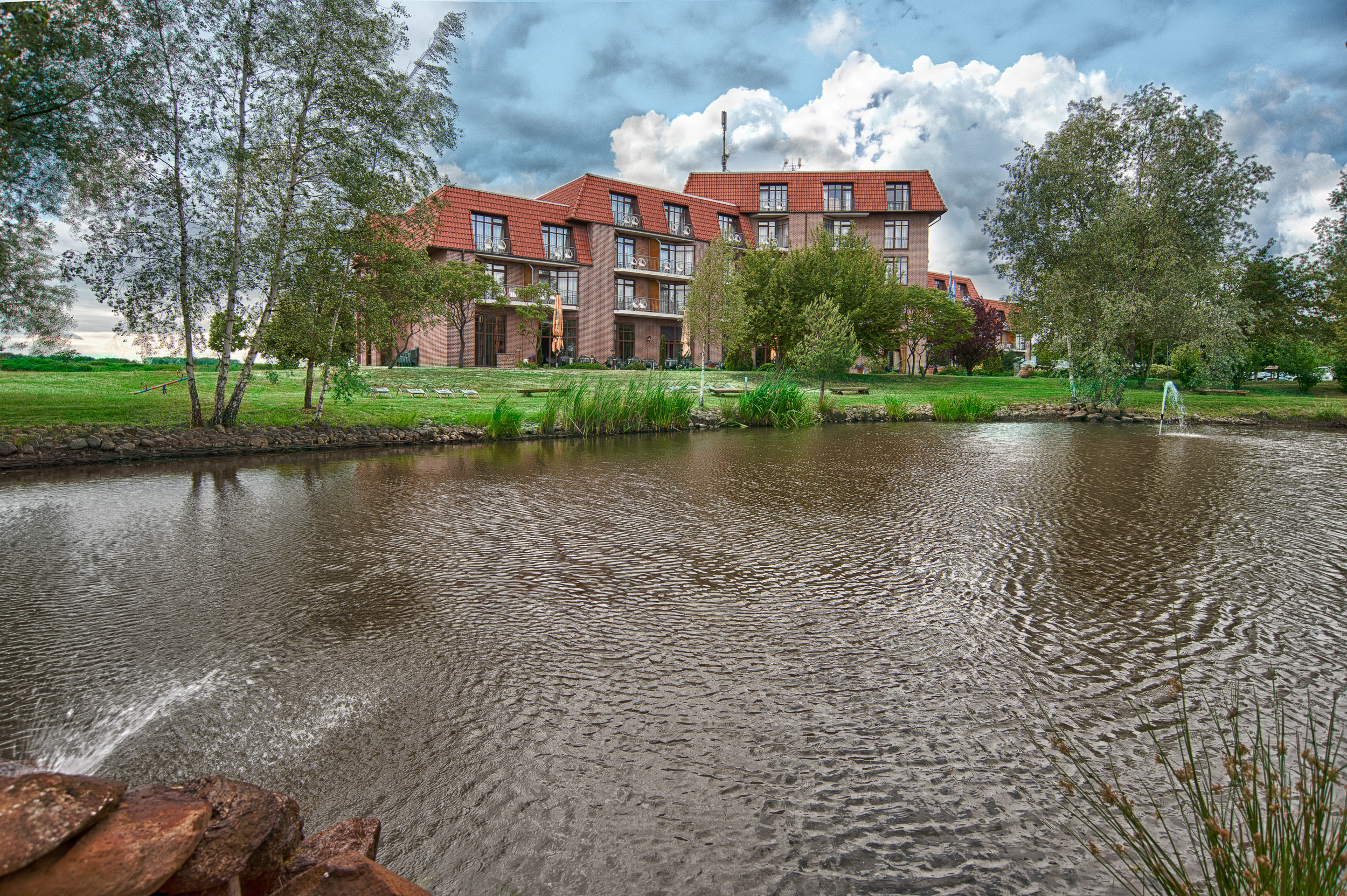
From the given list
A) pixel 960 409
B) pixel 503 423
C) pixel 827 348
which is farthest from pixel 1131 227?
pixel 503 423

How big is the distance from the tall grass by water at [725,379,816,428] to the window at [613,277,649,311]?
23.5m

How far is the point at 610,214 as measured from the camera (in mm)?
→ 38969

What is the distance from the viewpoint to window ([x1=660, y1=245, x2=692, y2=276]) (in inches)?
1647

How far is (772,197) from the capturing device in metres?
45.0

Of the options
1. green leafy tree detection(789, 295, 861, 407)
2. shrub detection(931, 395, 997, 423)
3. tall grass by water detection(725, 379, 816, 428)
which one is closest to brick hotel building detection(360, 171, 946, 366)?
green leafy tree detection(789, 295, 861, 407)

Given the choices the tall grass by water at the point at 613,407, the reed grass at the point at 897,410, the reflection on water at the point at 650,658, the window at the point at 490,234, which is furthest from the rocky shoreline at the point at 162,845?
the window at the point at 490,234

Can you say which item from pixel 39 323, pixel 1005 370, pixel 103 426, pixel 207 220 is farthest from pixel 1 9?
pixel 1005 370

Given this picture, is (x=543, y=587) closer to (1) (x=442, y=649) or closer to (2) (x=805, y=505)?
(1) (x=442, y=649)

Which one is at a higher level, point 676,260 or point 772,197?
point 772,197

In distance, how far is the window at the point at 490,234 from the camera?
3559 cm

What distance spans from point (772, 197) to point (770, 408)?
30759 millimetres

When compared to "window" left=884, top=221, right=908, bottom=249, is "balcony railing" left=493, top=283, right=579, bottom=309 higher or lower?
lower

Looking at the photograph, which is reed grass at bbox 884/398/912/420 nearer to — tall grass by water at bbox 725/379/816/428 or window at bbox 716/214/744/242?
tall grass by water at bbox 725/379/816/428

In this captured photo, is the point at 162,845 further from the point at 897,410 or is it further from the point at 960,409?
the point at 960,409
